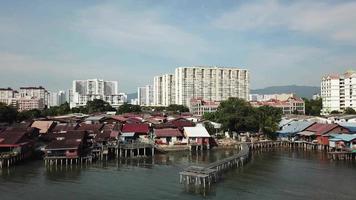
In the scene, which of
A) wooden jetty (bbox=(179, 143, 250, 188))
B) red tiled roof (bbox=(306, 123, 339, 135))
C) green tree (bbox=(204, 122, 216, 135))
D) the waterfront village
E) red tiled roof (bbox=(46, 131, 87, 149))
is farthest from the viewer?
green tree (bbox=(204, 122, 216, 135))

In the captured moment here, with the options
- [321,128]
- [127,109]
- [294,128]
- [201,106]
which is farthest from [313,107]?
[321,128]

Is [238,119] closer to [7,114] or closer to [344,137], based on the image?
[344,137]

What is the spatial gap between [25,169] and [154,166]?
13.0 m

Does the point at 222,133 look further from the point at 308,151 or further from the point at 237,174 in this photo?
the point at 237,174

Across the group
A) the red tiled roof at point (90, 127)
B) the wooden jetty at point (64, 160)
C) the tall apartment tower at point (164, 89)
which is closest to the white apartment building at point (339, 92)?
the tall apartment tower at point (164, 89)

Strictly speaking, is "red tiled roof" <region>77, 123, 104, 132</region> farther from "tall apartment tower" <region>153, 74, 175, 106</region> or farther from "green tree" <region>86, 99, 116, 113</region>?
"tall apartment tower" <region>153, 74, 175, 106</region>

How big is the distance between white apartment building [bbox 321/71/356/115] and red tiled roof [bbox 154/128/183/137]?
7018 centimetres

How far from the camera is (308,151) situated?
52.6 meters

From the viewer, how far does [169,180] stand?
34.1 meters

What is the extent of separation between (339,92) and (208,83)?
160 ft

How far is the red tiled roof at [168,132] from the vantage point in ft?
181

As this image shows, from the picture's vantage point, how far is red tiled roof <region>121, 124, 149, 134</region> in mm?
56812

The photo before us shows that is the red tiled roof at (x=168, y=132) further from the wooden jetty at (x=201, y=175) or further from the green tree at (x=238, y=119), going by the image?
the wooden jetty at (x=201, y=175)

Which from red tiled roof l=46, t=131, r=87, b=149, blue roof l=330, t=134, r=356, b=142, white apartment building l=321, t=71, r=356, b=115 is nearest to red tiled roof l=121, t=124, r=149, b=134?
red tiled roof l=46, t=131, r=87, b=149
